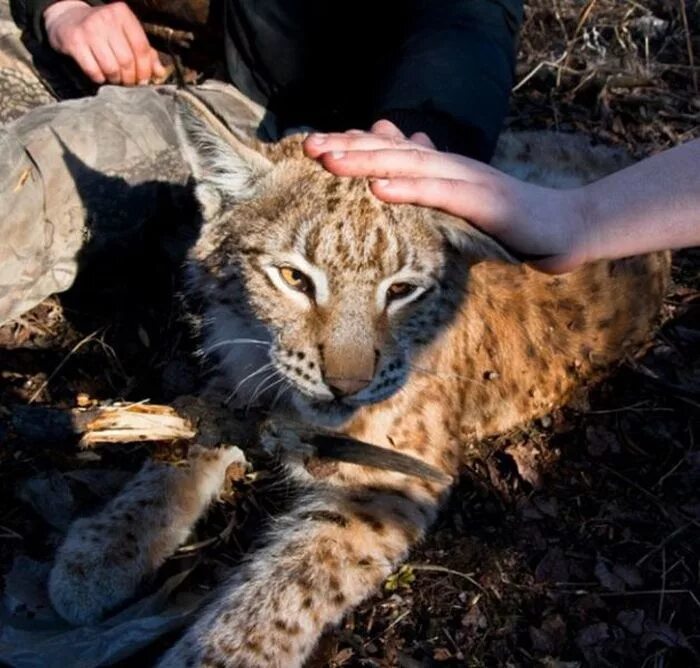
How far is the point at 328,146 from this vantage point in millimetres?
2680

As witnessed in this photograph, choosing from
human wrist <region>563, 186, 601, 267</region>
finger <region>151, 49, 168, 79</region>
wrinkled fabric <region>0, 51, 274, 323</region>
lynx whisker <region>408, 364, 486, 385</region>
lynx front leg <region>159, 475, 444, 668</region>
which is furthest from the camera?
finger <region>151, 49, 168, 79</region>

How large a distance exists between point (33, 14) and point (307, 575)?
9.56 feet

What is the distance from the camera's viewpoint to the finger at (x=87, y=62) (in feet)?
14.1

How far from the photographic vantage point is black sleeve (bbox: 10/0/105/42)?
179 inches

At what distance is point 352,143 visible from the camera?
104 inches

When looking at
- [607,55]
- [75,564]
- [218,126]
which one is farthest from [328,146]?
[607,55]

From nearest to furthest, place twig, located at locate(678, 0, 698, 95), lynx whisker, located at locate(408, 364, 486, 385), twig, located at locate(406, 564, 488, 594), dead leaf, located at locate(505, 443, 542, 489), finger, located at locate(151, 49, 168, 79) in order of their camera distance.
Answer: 1. twig, located at locate(406, 564, 488, 594)
2. lynx whisker, located at locate(408, 364, 486, 385)
3. dead leaf, located at locate(505, 443, 542, 489)
4. finger, located at locate(151, 49, 168, 79)
5. twig, located at locate(678, 0, 698, 95)

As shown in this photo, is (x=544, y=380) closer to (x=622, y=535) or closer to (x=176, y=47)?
(x=622, y=535)

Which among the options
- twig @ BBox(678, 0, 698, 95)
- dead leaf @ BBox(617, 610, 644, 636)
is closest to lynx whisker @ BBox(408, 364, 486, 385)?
dead leaf @ BBox(617, 610, 644, 636)

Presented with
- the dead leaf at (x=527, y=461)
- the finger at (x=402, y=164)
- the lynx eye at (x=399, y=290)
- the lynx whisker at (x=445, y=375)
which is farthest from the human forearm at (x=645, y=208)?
the dead leaf at (x=527, y=461)

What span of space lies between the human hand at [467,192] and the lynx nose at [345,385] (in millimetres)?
494

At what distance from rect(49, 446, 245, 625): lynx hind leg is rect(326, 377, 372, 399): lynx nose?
0.78 metres

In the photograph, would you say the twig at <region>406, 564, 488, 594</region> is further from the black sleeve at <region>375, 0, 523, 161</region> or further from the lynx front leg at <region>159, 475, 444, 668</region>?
the black sleeve at <region>375, 0, 523, 161</region>

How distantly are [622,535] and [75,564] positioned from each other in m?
1.69
